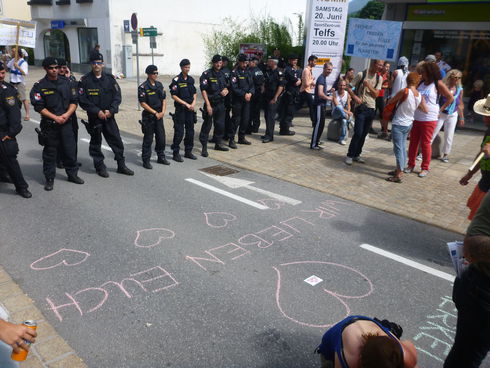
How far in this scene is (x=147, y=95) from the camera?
24.7 feet

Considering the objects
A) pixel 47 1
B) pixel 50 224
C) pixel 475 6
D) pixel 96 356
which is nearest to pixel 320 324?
pixel 96 356

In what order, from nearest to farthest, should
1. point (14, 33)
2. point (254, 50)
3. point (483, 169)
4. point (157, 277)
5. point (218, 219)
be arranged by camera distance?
point (483, 169), point (157, 277), point (218, 219), point (14, 33), point (254, 50)

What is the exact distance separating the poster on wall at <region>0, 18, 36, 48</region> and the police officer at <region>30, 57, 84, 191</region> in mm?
7108

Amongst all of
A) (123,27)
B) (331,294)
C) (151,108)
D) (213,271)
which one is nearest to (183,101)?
(151,108)

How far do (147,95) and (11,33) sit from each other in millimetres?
7426

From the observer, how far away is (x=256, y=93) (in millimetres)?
10523

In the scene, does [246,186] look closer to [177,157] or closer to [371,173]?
[177,157]

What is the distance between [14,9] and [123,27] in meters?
15.9

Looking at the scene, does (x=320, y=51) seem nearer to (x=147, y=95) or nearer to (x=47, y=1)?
(x=147, y=95)

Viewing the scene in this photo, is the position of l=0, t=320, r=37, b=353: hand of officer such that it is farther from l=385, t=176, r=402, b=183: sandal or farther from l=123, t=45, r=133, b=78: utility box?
l=123, t=45, r=133, b=78: utility box

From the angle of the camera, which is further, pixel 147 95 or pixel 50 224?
pixel 147 95

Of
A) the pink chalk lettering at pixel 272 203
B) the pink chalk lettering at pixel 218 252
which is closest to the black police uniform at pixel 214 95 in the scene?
the pink chalk lettering at pixel 272 203

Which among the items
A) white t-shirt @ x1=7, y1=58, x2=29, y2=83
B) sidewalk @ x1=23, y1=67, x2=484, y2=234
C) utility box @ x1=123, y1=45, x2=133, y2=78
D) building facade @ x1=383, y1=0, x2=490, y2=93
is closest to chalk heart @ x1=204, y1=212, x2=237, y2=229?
sidewalk @ x1=23, y1=67, x2=484, y2=234

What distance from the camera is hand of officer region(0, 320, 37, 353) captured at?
6.47ft
